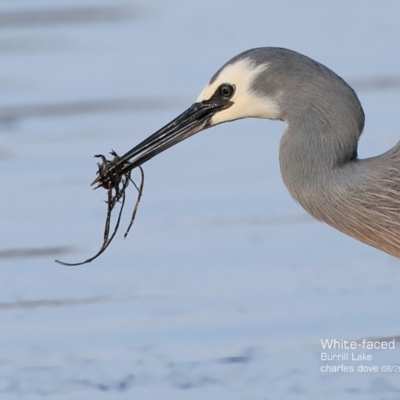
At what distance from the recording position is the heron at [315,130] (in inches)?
259

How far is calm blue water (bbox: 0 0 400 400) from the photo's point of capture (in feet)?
24.5

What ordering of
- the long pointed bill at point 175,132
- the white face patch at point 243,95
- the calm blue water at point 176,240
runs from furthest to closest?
1. the calm blue water at point 176,240
2. the long pointed bill at point 175,132
3. the white face patch at point 243,95

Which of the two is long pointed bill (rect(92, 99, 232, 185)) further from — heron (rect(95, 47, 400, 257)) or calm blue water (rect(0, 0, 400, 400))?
calm blue water (rect(0, 0, 400, 400))

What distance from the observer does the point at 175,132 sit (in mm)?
6941

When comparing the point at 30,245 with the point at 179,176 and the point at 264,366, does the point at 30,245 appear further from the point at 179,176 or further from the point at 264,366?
the point at 264,366

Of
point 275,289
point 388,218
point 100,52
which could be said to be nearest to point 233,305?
point 275,289

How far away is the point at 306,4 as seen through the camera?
13148 millimetres

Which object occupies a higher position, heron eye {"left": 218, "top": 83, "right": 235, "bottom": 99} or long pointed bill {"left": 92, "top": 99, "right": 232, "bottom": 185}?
heron eye {"left": 218, "top": 83, "right": 235, "bottom": 99}

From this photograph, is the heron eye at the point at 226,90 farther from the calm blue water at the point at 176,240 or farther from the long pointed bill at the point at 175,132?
the calm blue water at the point at 176,240

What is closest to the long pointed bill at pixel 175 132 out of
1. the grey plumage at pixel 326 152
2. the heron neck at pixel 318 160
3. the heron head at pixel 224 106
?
the heron head at pixel 224 106

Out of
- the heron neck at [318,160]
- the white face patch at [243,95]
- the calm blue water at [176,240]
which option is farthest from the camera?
the calm blue water at [176,240]

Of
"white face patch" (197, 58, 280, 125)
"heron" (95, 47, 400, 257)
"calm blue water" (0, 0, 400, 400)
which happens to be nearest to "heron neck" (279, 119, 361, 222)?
"heron" (95, 47, 400, 257)

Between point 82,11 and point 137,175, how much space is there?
409cm

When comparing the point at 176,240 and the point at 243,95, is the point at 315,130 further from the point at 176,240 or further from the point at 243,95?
the point at 176,240
